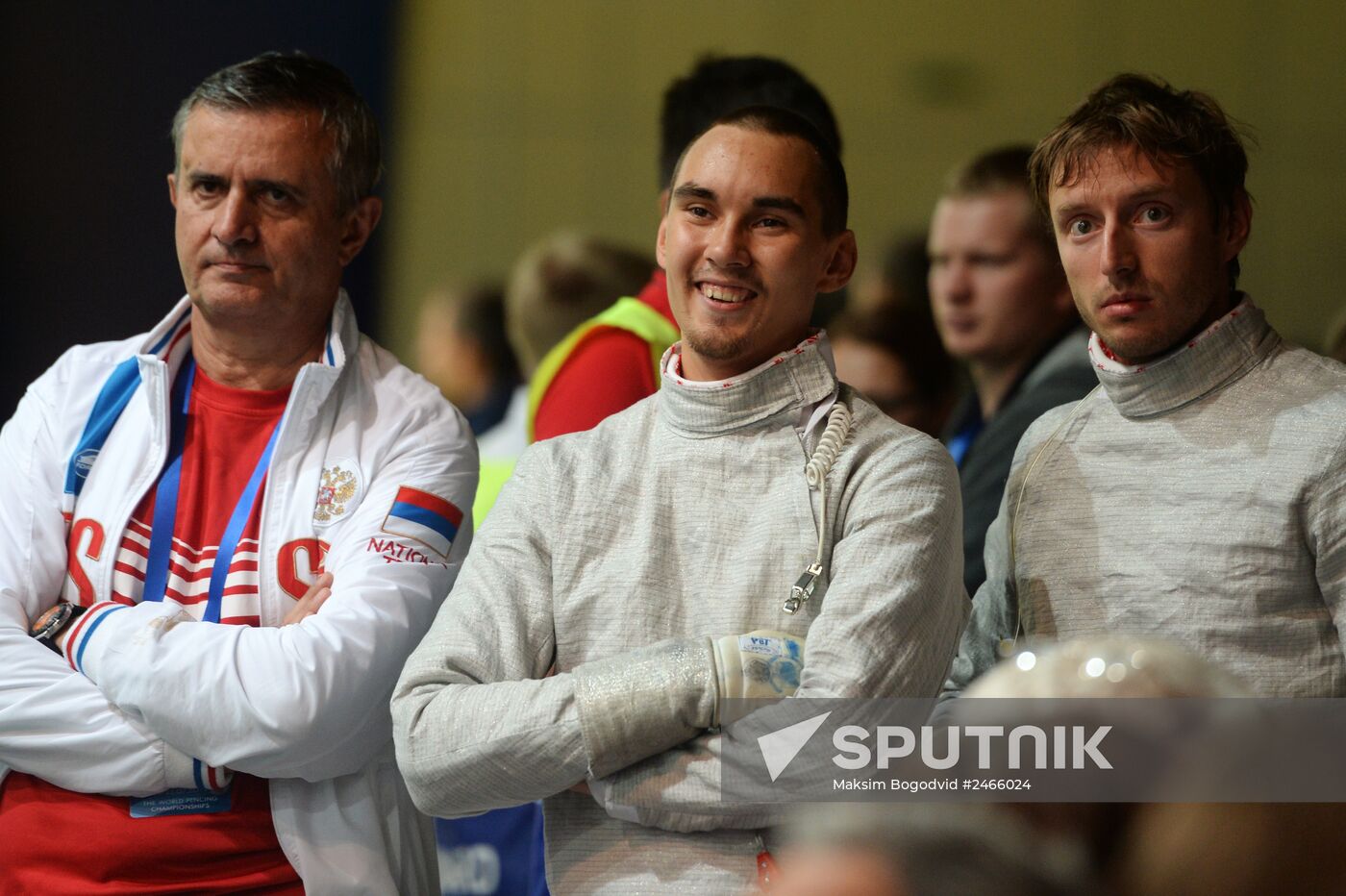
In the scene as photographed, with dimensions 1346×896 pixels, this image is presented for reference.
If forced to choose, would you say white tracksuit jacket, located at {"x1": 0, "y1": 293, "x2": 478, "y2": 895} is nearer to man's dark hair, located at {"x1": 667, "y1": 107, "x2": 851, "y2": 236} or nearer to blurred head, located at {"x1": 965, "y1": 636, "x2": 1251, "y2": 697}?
man's dark hair, located at {"x1": 667, "y1": 107, "x2": 851, "y2": 236}

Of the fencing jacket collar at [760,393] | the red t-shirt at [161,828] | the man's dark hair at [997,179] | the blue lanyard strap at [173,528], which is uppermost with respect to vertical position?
the man's dark hair at [997,179]

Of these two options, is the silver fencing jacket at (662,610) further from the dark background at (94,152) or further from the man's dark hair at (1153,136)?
the dark background at (94,152)

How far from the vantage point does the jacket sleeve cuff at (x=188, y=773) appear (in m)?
2.17

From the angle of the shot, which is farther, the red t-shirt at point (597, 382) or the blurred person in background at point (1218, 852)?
the red t-shirt at point (597, 382)

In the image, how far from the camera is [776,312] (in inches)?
81.6

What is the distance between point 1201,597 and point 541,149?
457cm

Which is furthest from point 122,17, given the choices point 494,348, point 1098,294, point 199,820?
point 1098,294

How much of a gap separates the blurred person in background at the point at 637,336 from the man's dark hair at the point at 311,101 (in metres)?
0.47

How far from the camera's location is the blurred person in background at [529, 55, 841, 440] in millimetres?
2627

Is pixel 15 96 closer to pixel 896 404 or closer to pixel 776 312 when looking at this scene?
pixel 896 404

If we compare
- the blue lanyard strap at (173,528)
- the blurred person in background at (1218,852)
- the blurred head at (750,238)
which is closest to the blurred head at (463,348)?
the blue lanyard strap at (173,528)

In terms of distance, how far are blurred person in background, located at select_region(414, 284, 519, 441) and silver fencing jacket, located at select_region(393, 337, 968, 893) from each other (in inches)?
142

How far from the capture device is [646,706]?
1.81 meters

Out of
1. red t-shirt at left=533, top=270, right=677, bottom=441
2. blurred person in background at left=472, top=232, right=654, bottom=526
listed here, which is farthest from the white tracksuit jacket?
blurred person in background at left=472, top=232, right=654, bottom=526
